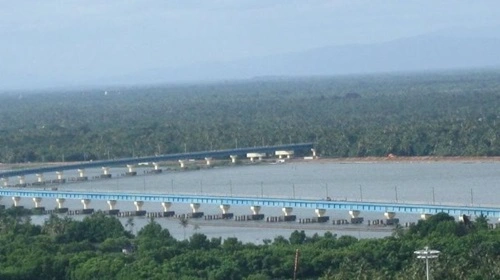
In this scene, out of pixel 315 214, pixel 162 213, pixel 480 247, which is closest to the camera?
pixel 480 247

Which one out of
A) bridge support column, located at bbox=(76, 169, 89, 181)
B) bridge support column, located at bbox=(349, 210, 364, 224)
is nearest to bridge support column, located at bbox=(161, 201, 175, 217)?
bridge support column, located at bbox=(349, 210, 364, 224)

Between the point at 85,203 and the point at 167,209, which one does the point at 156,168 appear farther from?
the point at 167,209

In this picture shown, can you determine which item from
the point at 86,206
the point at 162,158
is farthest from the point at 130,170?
the point at 86,206

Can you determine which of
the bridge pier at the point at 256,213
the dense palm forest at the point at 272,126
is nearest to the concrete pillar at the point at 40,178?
the dense palm forest at the point at 272,126

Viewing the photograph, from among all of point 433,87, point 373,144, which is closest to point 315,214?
point 373,144

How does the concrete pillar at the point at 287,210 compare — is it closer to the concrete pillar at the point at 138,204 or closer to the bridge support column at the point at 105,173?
the concrete pillar at the point at 138,204

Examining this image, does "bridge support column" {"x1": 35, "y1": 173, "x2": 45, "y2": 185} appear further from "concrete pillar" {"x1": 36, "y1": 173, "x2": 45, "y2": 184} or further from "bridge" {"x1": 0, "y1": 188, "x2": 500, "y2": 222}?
"bridge" {"x1": 0, "y1": 188, "x2": 500, "y2": 222}

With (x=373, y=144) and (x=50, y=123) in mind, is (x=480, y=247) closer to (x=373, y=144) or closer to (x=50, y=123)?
(x=373, y=144)
